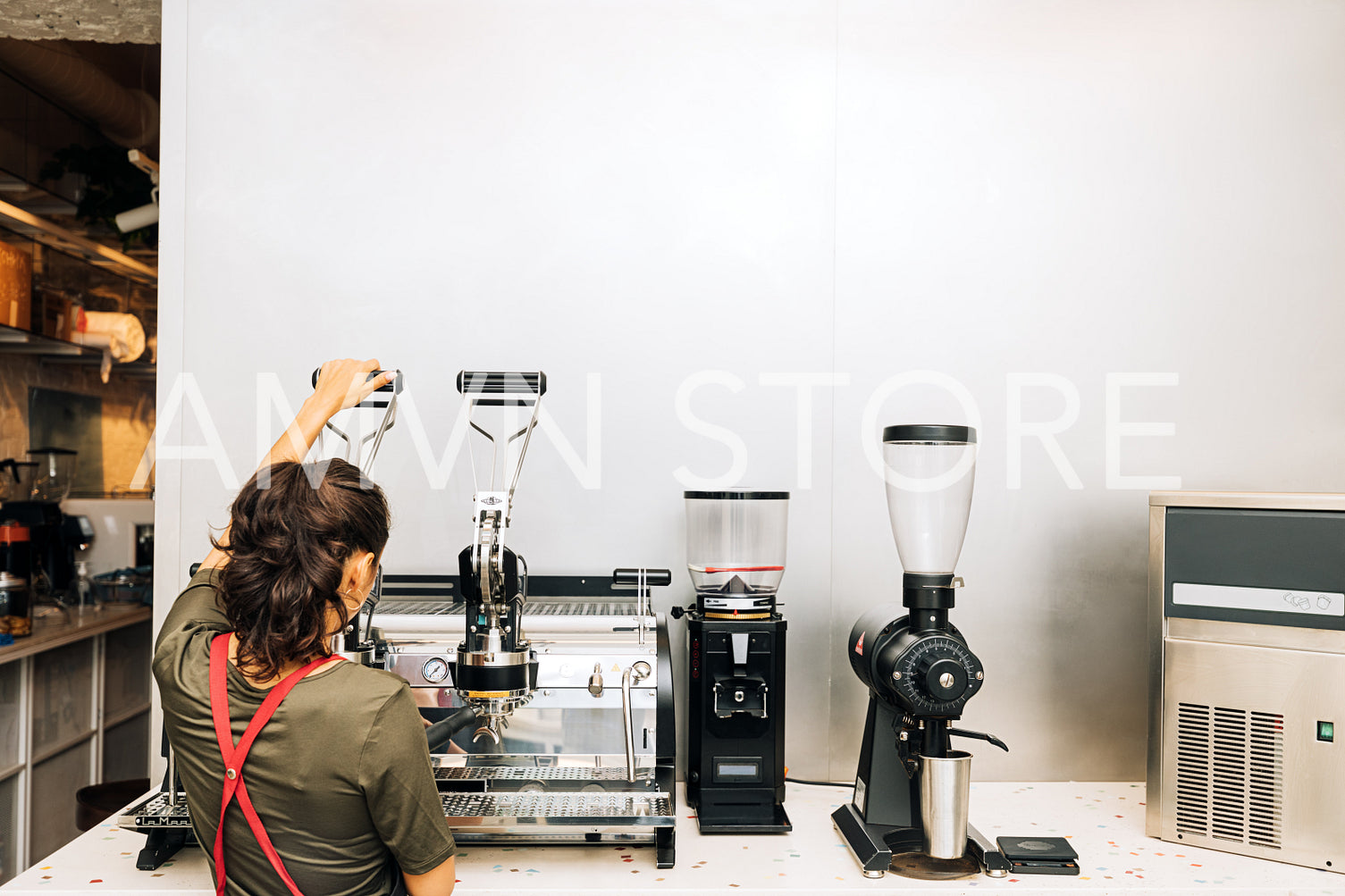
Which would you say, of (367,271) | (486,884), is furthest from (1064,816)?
(367,271)

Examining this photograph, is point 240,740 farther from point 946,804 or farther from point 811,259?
point 811,259

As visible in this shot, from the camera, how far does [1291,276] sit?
2076 millimetres

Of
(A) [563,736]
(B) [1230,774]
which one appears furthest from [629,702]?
(B) [1230,774]

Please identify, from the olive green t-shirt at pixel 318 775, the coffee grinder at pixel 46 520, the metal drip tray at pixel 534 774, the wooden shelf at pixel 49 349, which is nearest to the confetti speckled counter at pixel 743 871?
the metal drip tray at pixel 534 774

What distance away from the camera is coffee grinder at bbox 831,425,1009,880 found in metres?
1.49

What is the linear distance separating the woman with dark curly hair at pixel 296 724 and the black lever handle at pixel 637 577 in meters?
0.66

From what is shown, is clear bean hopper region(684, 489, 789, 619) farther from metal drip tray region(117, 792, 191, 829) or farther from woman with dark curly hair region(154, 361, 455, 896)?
metal drip tray region(117, 792, 191, 829)

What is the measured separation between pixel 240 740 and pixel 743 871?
2.82 ft

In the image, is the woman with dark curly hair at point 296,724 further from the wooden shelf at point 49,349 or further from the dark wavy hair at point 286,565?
the wooden shelf at point 49,349

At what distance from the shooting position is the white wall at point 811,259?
1990 mm

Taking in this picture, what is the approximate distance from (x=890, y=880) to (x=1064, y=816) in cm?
54

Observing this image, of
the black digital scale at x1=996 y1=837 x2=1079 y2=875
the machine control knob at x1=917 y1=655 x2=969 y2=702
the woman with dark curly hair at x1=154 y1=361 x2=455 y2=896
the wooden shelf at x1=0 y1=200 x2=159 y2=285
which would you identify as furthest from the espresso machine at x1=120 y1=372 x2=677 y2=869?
the wooden shelf at x1=0 y1=200 x2=159 y2=285

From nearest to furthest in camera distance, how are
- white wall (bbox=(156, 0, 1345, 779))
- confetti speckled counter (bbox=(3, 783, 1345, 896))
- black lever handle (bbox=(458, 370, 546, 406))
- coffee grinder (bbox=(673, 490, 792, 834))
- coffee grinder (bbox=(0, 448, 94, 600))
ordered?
confetti speckled counter (bbox=(3, 783, 1345, 896)), black lever handle (bbox=(458, 370, 546, 406)), coffee grinder (bbox=(673, 490, 792, 834)), white wall (bbox=(156, 0, 1345, 779)), coffee grinder (bbox=(0, 448, 94, 600))

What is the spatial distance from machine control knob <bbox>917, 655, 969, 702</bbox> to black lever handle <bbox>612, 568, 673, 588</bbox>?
0.52m
